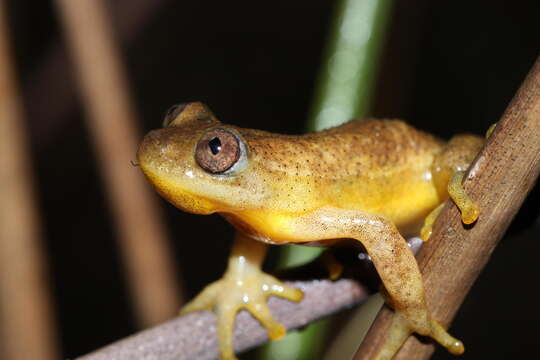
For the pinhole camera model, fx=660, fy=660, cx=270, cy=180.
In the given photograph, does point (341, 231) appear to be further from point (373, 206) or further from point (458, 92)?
point (458, 92)

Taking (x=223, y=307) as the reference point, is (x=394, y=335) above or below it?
above

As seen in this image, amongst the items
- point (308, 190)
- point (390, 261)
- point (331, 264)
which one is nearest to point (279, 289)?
point (331, 264)

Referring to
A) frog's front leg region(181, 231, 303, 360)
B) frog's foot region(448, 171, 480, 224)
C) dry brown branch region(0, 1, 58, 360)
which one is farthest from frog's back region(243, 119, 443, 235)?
dry brown branch region(0, 1, 58, 360)

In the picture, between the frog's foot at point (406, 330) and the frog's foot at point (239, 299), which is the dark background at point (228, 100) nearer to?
the frog's foot at point (239, 299)

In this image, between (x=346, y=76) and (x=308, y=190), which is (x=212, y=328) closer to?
(x=308, y=190)

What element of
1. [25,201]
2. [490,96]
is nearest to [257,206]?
[25,201]

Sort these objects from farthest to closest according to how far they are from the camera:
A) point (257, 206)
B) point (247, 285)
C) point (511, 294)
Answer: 1. point (511, 294)
2. point (247, 285)
3. point (257, 206)
